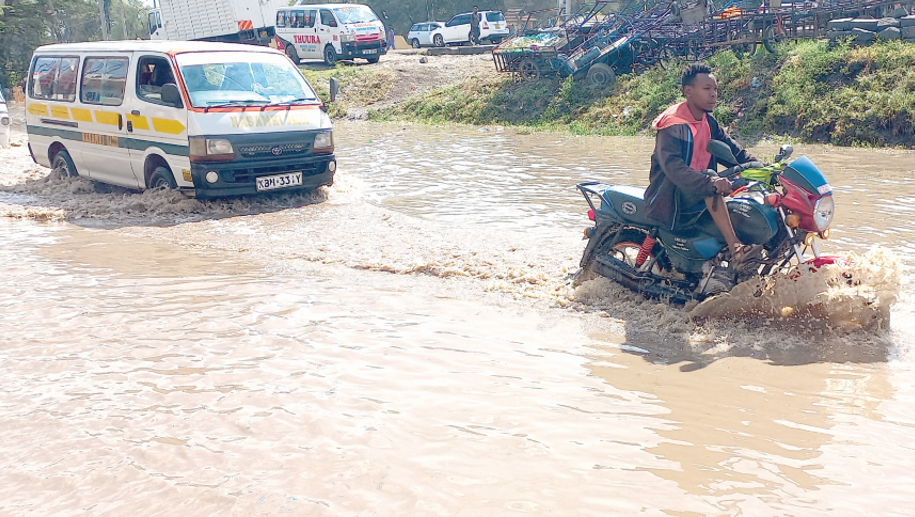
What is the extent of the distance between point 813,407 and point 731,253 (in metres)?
1.23

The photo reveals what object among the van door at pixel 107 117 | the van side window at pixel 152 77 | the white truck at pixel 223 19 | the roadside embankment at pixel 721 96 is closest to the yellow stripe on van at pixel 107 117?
the van door at pixel 107 117

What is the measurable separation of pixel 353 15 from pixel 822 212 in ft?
80.9

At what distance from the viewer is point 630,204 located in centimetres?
567

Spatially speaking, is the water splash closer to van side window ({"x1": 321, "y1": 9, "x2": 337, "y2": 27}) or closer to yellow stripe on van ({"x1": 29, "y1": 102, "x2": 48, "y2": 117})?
yellow stripe on van ({"x1": 29, "y1": 102, "x2": 48, "y2": 117})

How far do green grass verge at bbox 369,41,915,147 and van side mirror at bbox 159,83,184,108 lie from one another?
10.8 metres

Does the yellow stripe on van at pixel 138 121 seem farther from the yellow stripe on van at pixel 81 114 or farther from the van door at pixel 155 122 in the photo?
the yellow stripe on van at pixel 81 114

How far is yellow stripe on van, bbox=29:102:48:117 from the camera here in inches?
427

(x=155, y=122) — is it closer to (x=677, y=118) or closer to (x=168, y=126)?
(x=168, y=126)

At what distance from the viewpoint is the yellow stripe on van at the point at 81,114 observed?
33.1ft

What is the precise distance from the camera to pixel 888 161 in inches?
496

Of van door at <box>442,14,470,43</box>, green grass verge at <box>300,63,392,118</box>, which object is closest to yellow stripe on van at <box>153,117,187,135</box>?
green grass verge at <box>300,63,392,118</box>

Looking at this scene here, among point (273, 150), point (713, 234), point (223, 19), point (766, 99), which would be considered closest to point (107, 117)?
point (273, 150)

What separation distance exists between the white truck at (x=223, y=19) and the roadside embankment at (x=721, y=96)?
5453 millimetres

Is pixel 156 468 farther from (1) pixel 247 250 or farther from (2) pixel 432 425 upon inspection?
(1) pixel 247 250
